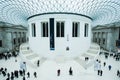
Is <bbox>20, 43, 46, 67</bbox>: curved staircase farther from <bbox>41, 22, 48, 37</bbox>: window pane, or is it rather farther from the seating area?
<bbox>41, 22, 48, 37</bbox>: window pane

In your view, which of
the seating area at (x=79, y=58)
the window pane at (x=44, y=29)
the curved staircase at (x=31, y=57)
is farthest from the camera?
the window pane at (x=44, y=29)

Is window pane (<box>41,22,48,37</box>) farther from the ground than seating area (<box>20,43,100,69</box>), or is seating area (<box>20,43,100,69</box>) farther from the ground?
window pane (<box>41,22,48,37</box>)

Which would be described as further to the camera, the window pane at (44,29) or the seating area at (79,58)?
the window pane at (44,29)

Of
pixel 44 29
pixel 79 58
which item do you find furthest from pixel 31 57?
pixel 79 58

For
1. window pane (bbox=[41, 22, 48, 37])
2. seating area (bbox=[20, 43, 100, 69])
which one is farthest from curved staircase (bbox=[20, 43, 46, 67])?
window pane (bbox=[41, 22, 48, 37])

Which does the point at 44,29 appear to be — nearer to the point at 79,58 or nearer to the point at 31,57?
the point at 31,57

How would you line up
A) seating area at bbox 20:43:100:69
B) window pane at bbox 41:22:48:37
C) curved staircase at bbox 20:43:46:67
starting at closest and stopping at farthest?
1. seating area at bbox 20:43:100:69
2. curved staircase at bbox 20:43:46:67
3. window pane at bbox 41:22:48:37

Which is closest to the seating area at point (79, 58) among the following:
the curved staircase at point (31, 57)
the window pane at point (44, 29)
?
the curved staircase at point (31, 57)

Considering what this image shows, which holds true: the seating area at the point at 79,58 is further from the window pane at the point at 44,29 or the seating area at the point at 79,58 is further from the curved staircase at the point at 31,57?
the window pane at the point at 44,29

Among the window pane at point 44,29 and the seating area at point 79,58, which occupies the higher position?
the window pane at point 44,29

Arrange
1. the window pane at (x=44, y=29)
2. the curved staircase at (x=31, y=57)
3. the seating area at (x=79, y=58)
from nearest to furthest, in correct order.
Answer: the seating area at (x=79, y=58)
the curved staircase at (x=31, y=57)
the window pane at (x=44, y=29)

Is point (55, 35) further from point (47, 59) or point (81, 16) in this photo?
point (81, 16)

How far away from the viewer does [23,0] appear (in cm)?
2112

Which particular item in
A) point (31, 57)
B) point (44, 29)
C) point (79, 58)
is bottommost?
point (79, 58)
